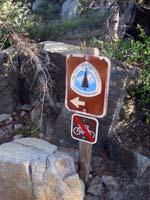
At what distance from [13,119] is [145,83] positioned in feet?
Answer: 5.71

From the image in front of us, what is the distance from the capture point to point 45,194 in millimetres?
3068

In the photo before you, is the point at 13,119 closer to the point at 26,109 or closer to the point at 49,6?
the point at 26,109

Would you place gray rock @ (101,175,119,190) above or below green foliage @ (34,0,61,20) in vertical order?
below

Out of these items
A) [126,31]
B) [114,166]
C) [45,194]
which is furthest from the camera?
[126,31]

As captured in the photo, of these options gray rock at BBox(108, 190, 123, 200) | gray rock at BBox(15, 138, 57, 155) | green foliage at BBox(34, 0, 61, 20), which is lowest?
gray rock at BBox(108, 190, 123, 200)

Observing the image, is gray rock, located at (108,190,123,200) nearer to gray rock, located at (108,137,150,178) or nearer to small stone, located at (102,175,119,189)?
small stone, located at (102,175,119,189)

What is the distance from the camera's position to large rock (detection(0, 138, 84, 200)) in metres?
3.05

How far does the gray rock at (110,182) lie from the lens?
11.3 ft

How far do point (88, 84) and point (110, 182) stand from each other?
121 cm

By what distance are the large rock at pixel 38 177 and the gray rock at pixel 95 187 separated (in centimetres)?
17

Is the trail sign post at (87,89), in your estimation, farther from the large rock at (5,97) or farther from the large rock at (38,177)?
the large rock at (5,97)

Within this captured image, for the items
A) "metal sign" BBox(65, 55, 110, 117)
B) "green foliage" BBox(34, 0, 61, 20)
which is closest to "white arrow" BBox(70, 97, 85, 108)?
"metal sign" BBox(65, 55, 110, 117)

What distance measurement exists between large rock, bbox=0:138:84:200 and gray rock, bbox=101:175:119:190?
0.33 meters

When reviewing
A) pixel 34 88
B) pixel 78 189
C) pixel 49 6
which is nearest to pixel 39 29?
pixel 34 88
